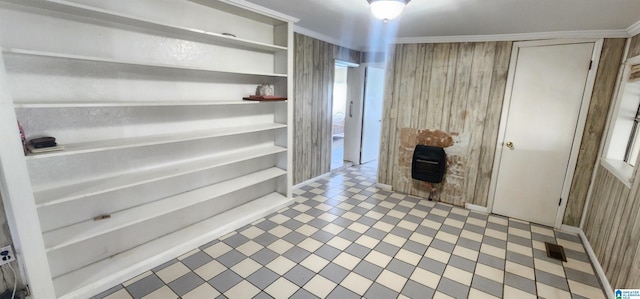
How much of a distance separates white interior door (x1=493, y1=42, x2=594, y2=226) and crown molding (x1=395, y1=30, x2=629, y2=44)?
3.6 inches

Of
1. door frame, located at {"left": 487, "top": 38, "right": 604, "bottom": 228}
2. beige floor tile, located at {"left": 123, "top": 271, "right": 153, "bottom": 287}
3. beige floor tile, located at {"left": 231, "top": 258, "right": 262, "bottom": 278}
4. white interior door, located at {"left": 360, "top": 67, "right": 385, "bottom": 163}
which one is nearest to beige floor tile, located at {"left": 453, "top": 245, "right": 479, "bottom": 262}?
door frame, located at {"left": 487, "top": 38, "right": 604, "bottom": 228}

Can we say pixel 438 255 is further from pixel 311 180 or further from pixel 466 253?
pixel 311 180

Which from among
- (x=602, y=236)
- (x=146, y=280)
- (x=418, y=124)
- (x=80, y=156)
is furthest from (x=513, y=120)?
(x=80, y=156)

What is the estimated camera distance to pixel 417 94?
12.0ft

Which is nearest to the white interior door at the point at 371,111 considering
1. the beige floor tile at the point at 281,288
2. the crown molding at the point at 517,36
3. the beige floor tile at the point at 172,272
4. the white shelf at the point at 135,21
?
the crown molding at the point at 517,36

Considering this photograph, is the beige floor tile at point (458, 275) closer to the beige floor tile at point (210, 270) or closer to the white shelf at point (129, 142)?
the beige floor tile at point (210, 270)

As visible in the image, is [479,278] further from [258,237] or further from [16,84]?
[16,84]

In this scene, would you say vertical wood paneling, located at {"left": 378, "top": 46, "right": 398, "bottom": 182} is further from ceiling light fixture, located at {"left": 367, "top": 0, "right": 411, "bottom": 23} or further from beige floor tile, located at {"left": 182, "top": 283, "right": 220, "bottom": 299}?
beige floor tile, located at {"left": 182, "top": 283, "right": 220, "bottom": 299}

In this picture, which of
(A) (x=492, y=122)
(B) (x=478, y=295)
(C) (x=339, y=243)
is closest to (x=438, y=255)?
(B) (x=478, y=295)

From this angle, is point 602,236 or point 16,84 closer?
point 16,84

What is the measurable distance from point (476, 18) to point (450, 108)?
1.21 meters

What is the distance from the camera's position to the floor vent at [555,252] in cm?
250

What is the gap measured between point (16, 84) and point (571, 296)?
3.93 m

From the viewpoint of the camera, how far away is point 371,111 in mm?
5352
